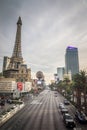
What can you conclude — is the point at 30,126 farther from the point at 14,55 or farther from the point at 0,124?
the point at 14,55

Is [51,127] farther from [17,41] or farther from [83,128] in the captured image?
[17,41]

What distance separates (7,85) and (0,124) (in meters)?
80.7

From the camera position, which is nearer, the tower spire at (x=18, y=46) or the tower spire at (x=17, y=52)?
the tower spire at (x=17, y=52)

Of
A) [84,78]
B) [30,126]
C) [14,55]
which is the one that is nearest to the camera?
[30,126]

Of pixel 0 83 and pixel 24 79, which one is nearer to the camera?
pixel 0 83

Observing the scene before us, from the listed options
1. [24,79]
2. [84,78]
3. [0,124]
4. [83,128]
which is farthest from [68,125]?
[24,79]

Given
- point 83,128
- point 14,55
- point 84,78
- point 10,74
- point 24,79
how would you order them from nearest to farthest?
point 83,128, point 84,78, point 24,79, point 10,74, point 14,55

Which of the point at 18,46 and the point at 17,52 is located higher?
the point at 18,46

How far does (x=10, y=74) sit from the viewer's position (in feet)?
575

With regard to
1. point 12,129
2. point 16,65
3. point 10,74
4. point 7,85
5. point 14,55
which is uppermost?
point 14,55

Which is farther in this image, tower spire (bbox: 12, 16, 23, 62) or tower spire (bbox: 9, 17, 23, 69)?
tower spire (bbox: 12, 16, 23, 62)

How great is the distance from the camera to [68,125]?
33500mm

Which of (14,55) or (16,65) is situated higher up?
(14,55)

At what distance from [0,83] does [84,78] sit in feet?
261
